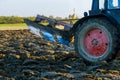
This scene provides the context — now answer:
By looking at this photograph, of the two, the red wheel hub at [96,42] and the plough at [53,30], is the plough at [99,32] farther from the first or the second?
the plough at [53,30]

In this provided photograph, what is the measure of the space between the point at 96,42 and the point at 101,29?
0.31 metres

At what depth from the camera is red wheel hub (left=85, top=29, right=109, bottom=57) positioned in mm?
8103

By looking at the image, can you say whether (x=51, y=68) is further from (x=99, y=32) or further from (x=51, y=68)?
(x=99, y=32)

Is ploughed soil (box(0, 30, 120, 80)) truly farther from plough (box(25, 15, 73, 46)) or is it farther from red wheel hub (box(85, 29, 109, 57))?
plough (box(25, 15, 73, 46))

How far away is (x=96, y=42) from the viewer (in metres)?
8.27

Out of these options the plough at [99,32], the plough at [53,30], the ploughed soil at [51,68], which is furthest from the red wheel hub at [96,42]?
the plough at [53,30]

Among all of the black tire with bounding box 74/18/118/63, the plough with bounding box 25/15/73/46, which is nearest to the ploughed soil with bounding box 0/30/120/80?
the black tire with bounding box 74/18/118/63

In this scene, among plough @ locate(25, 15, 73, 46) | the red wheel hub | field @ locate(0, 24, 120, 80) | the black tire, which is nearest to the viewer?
field @ locate(0, 24, 120, 80)

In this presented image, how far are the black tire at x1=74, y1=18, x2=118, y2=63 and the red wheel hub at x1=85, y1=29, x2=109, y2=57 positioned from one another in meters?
0.07

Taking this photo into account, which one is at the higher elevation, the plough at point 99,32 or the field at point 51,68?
the plough at point 99,32

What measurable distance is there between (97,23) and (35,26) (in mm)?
2443

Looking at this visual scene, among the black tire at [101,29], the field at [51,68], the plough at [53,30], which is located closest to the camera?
the field at [51,68]

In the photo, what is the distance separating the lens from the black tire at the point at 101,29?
25.6ft

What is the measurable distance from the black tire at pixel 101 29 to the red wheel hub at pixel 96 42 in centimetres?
7
